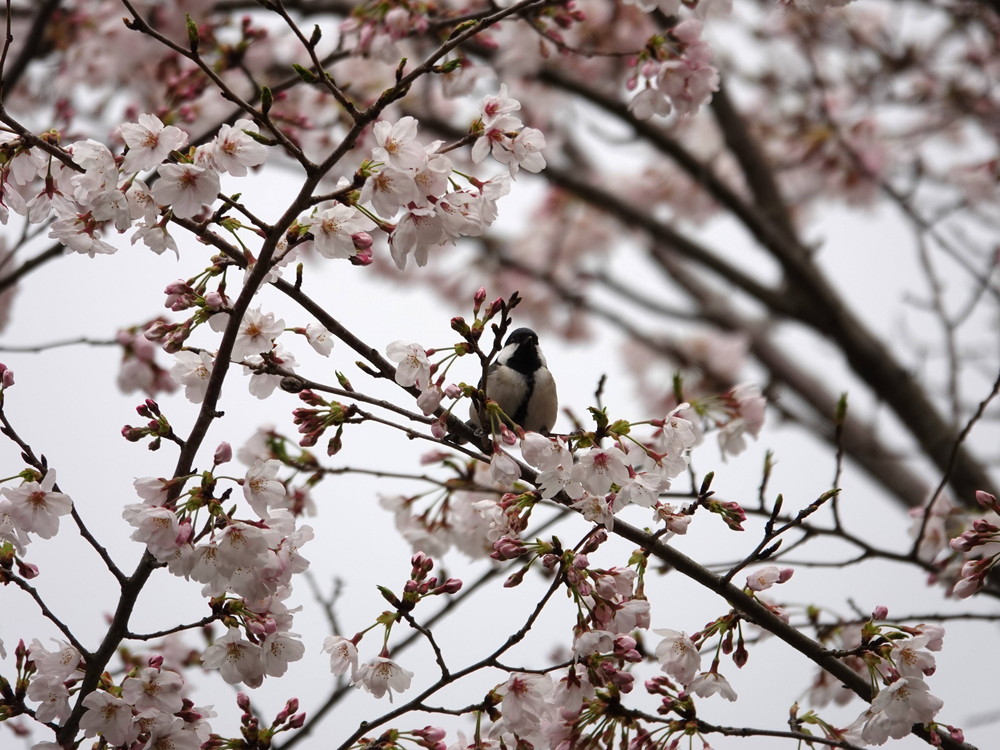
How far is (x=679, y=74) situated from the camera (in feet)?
9.53

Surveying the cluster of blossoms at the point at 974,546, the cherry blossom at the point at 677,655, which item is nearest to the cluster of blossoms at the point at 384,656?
the cherry blossom at the point at 677,655

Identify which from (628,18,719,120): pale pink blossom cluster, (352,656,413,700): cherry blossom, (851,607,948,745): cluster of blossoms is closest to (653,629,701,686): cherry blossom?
(851,607,948,745): cluster of blossoms

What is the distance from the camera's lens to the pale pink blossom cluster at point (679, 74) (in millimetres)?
2893

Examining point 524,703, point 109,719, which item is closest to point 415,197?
point 524,703

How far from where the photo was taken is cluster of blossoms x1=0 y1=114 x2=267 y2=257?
1.89 metres

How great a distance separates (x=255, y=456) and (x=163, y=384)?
95 cm

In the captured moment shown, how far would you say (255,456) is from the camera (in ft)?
9.58

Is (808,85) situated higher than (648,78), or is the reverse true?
(808,85)

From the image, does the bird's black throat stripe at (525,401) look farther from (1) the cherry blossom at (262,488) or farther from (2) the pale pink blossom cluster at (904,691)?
(2) the pale pink blossom cluster at (904,691)

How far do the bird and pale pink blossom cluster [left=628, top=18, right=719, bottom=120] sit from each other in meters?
0.98

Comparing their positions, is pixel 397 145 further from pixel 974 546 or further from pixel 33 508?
pixel 974 546

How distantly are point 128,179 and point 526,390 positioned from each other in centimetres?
175

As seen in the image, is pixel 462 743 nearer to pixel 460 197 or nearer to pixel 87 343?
pixel 460 197

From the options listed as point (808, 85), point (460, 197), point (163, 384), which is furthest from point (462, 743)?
point (808, 85)
